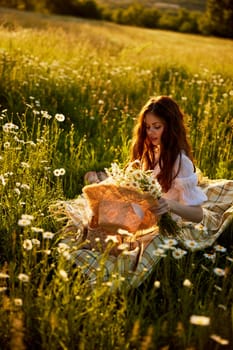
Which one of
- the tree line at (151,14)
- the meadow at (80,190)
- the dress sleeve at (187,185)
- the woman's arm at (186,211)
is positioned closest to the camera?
the meadow at (80,190)

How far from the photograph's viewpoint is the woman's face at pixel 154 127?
370 centimetres

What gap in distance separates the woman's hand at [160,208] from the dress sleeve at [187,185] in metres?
0.39

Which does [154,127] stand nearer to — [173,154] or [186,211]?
[173,154]

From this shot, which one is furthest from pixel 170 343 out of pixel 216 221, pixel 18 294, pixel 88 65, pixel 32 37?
pixel 32 37

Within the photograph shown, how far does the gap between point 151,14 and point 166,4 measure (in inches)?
217

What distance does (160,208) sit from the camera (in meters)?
3.22

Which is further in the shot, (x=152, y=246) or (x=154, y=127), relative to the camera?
(x=154, y=127)

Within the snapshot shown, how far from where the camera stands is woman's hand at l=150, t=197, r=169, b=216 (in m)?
3.22

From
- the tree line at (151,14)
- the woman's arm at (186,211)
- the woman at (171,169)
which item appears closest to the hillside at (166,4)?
the tree line at (151,14)

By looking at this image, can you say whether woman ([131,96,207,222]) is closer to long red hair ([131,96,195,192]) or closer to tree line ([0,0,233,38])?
long red hair ([131,96,195,192])

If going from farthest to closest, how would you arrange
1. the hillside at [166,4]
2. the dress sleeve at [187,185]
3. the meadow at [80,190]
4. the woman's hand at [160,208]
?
1. the hillside at [166,4]
2. the dress sleeve at [187,185]
3. the woman's hand at [160,208]
4. the meadow at [80,190]

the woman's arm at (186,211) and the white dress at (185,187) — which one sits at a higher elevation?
the white dress at (185,187)

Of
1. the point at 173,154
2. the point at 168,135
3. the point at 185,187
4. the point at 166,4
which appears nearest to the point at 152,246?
the point at 185,187

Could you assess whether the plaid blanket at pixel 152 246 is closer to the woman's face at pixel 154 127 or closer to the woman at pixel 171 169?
the woman at pixel 171 169
